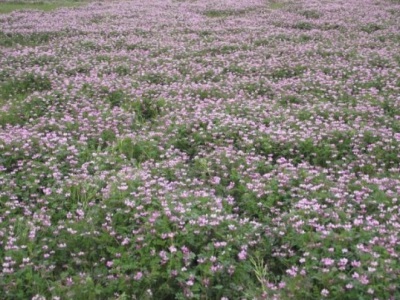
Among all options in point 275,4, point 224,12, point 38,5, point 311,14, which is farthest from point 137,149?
point 38,5

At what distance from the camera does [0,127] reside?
9062 millimetres

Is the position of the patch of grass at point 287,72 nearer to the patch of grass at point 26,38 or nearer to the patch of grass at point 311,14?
the patch of grass at point 26,38

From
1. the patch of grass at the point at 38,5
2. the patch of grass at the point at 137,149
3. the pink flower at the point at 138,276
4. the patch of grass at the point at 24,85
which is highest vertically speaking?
the pink flower at the point at 138,276

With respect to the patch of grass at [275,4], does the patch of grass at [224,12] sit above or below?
above

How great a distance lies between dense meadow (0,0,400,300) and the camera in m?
4.65

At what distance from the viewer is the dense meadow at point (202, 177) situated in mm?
4652

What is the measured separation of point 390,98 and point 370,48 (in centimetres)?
727

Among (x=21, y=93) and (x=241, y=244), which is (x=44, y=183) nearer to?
(x=241, y=244)

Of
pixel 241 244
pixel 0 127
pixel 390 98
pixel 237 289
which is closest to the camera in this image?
pixel 237 289

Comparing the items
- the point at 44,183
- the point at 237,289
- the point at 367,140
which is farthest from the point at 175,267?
the point at 367,140

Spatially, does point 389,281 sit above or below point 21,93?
above

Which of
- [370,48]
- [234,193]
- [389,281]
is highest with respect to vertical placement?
Result: [389,281]

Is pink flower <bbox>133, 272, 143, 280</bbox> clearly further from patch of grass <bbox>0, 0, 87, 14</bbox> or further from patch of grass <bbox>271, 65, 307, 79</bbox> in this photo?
patch of grass <bbox>0, 0, 87, 14</bbox>

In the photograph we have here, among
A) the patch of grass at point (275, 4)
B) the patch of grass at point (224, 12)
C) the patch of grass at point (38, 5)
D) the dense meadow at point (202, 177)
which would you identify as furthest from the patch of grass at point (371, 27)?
the patch of grass at point (38, 5)
